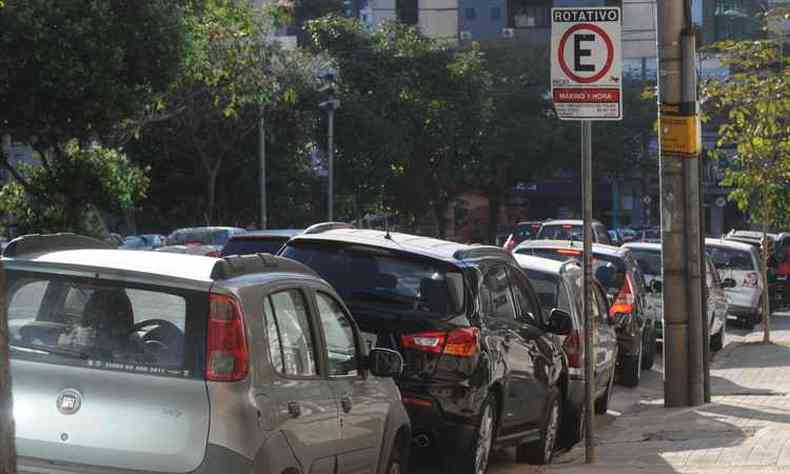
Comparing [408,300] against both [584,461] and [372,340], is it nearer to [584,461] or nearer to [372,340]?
[372,340]

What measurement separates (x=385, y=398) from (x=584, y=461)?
3.85 m

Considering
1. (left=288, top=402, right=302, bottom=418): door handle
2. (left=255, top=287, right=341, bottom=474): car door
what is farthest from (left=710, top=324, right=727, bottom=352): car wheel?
(left=288, top=402, right=302, bottom=418): door handle

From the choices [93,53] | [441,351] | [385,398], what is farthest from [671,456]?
[93,53]

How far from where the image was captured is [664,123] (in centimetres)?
1408

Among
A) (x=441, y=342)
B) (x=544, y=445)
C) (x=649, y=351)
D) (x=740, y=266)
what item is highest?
(x=441, y=342)

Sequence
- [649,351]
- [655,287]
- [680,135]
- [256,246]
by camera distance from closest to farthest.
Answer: [680,135]
[256,246]
[649,351]
[655,287]

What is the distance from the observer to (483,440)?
10.2 meters

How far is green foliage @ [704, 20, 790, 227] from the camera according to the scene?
63.4 feet

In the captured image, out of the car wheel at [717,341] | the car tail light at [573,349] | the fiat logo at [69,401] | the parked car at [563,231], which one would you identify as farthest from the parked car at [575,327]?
the parked car at [563,231]

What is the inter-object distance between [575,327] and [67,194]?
16.0m

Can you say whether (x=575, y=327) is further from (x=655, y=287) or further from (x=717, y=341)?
(x=717, y=341)

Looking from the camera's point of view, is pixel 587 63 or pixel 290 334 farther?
pixel 587 63

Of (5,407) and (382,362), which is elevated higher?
(5,407)

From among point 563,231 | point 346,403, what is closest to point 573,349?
Answer: point 346,403
